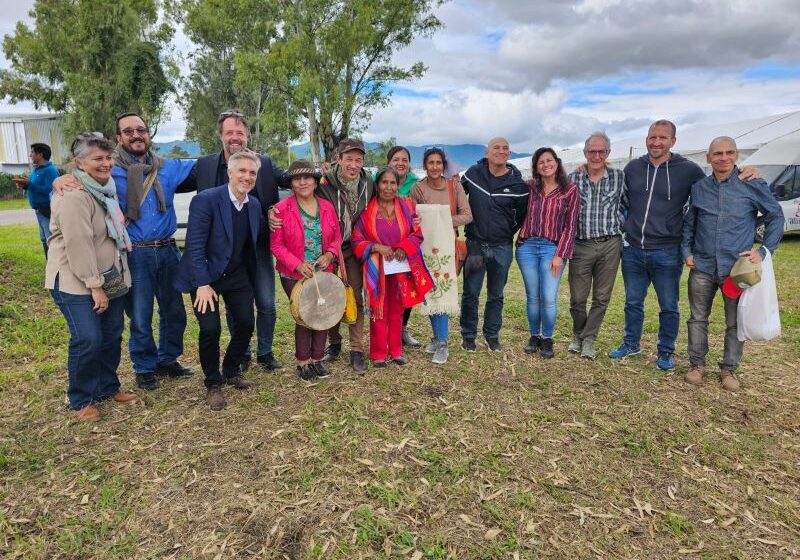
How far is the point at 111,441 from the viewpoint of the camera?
3.87 metres

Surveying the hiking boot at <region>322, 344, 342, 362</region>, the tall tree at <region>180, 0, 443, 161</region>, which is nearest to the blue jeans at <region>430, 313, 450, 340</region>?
the hiking boot at <region>322, 344, 342, 362</region>

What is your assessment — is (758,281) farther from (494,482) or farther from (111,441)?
(111,441)

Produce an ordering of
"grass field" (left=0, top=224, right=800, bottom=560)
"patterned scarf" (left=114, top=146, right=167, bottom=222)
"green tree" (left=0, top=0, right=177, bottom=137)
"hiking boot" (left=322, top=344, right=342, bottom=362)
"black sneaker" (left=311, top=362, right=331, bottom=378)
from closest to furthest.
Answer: "grass field" (left=0, top=224, right=800, bottom=560) → "patterned scarf" (left=114, top=146, right=167, bottom=222) → "black sneaker" (left=311, top=362, right=331, bottom=378) → "hiking boot" (left=322, top=344, right=342, bottom=362) → "green tree" (left=0, top=0, right=177, bottom=137)

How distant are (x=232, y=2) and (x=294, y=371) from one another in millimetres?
22666

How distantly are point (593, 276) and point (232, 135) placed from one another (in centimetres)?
377

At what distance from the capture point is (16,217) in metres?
19.3

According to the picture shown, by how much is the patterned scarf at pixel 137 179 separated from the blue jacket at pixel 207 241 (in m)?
0.54

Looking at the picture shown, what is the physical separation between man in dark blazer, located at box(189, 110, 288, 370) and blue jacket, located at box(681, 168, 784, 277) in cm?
384

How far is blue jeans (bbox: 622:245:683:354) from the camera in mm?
4961

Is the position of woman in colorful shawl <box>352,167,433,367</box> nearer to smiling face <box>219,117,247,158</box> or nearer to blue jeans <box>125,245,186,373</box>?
smiling face <box>219,117,247,158</box>

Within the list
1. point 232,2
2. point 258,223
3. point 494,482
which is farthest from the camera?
point 232,2

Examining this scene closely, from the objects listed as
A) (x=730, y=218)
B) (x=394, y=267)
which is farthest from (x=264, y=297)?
(x=730, y=218)

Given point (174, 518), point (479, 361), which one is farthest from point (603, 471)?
point (174, 518)

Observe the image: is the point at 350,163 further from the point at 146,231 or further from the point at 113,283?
the point at 113,283
